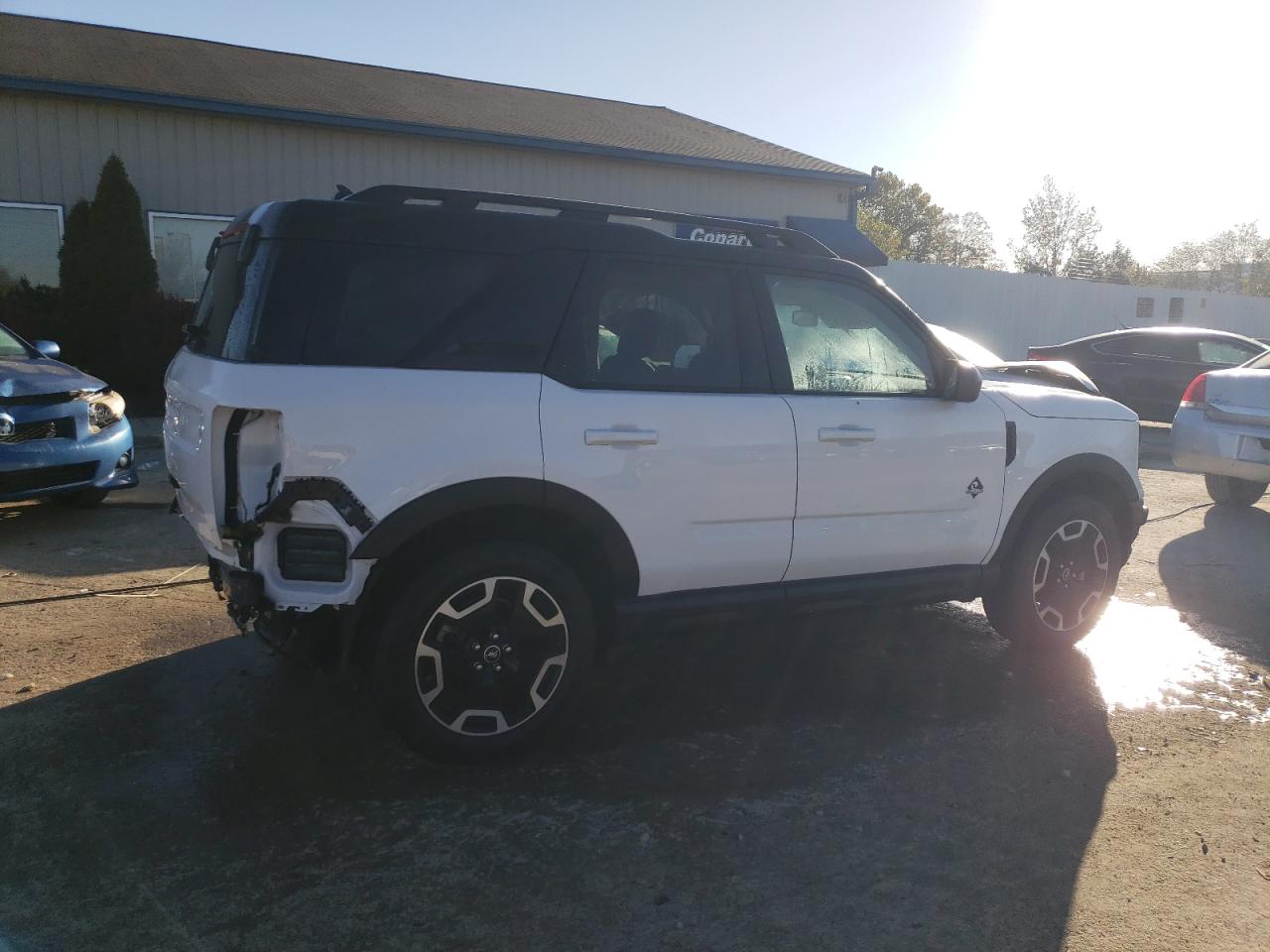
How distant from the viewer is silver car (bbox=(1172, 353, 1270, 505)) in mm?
8203

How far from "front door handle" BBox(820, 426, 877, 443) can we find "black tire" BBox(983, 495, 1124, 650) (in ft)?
3.73

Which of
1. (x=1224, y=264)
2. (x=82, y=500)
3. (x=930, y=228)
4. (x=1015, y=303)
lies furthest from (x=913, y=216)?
(x=82, y=500)

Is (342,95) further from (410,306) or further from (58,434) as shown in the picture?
(410,306)

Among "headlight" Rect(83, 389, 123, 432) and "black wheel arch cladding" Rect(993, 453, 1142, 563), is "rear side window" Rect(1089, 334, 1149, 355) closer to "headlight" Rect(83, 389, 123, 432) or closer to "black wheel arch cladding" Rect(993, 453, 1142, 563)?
"black wheel arch cladding" Rect(993, 453, 1142, 563)

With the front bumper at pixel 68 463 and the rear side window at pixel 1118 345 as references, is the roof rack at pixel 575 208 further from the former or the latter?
the rear side window at pixel 1118 345

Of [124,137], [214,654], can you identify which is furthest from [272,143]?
[214,654]

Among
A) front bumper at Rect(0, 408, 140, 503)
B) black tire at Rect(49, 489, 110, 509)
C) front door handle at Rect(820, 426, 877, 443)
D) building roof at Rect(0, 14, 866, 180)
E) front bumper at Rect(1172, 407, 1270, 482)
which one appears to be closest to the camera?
front door handle at Rect(820, 426, 877, 443)

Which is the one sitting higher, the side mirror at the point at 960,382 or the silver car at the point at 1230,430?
the side mirror at the point at 960,382

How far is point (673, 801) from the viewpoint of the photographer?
3.46 meters

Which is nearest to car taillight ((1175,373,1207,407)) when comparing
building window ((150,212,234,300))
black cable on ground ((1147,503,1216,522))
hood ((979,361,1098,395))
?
black cable on ground ((1147,503,1216,522))

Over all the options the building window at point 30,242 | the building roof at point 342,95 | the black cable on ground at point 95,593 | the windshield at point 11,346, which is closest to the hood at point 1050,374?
the black cable on ground at point 95,593

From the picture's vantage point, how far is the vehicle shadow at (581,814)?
276cm

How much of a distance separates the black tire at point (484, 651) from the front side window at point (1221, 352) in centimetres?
1416

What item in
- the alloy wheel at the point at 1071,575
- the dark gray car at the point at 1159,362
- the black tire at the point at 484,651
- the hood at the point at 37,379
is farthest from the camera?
the dark gray car at the point at 1159,362
